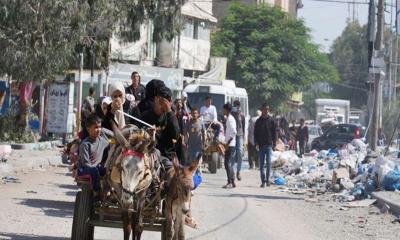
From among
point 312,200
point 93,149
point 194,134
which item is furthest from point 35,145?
point 93,149

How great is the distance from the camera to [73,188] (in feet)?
64.6

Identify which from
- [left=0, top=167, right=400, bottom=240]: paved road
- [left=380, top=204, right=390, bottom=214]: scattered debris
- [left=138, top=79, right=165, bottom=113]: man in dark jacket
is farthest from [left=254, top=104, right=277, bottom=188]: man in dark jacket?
[left=138, top=79, right=165, bottom=113]: man in dark jacket

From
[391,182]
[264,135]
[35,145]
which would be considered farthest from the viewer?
[35,145]

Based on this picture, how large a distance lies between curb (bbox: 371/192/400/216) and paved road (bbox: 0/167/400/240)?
225 mm

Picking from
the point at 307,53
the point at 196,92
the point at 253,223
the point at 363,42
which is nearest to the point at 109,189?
the point at 253,223

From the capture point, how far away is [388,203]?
18.4 meters

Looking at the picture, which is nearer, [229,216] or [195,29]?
[229,216]

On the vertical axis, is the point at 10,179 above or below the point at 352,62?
below

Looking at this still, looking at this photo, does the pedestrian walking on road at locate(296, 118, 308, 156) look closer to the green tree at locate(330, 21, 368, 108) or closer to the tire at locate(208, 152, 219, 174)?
the tire at locate(208, 152, 219, 174)

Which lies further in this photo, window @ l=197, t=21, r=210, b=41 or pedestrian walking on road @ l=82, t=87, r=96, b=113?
window @ l=197, t=21, r=210, b=41

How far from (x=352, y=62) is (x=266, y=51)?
48780 mm

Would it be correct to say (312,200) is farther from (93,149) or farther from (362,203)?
(93,149)

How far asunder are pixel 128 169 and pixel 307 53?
6154cm

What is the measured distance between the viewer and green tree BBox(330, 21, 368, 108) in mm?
112688
